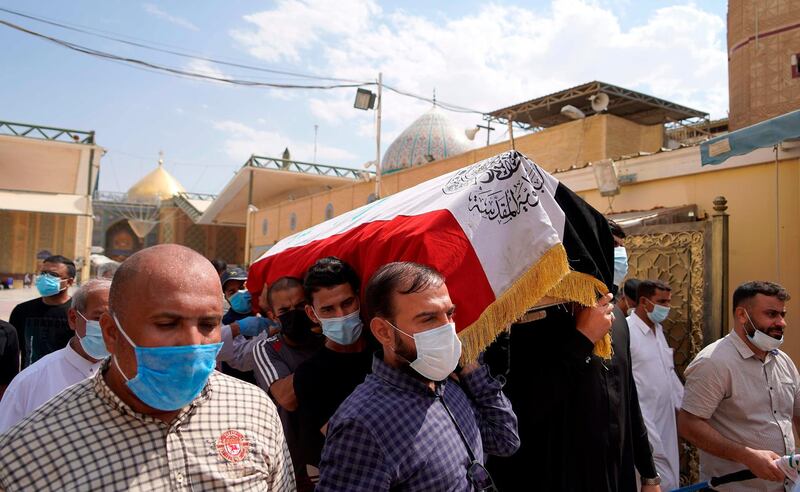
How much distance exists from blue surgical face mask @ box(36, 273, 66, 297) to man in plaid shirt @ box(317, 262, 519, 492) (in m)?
3.33

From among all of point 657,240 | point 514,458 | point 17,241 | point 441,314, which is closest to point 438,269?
point 441,314

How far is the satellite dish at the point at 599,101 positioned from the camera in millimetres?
10039

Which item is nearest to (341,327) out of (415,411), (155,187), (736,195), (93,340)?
(415,411)

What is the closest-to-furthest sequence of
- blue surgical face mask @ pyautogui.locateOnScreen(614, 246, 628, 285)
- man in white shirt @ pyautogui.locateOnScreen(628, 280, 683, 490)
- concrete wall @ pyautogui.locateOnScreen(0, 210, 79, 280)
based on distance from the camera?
blue surgical face mask @ pyautogui.locateOnScreen(614, 246, 628, 285), man in white shirt @ pyautogui.locateOnScreen(628, 280, 683, 490), concrete wall @ pyautogui.locateOnScreen(0, 210, 79, 280)

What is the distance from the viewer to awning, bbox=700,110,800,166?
393cm

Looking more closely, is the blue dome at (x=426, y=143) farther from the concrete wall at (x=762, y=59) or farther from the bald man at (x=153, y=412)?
the bald man at (x=153, y=412)

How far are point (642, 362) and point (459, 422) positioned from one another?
8.15 feet

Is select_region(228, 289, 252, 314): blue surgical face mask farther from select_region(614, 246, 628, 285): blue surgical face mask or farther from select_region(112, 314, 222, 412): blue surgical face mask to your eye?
select_region(112, 314, 222, 412): blue surgical face mask

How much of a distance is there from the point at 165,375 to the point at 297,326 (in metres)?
1.18

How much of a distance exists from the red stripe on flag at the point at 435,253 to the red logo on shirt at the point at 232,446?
813mm

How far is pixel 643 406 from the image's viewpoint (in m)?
3.67

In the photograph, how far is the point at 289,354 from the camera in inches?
99.0

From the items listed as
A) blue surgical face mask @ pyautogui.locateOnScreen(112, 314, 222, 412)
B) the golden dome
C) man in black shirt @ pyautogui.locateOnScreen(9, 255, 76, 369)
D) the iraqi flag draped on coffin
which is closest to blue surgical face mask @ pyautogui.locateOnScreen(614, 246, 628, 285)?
the iraqi flag draped on coffin

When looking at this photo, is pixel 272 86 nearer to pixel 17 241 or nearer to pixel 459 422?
pixel 459 422
